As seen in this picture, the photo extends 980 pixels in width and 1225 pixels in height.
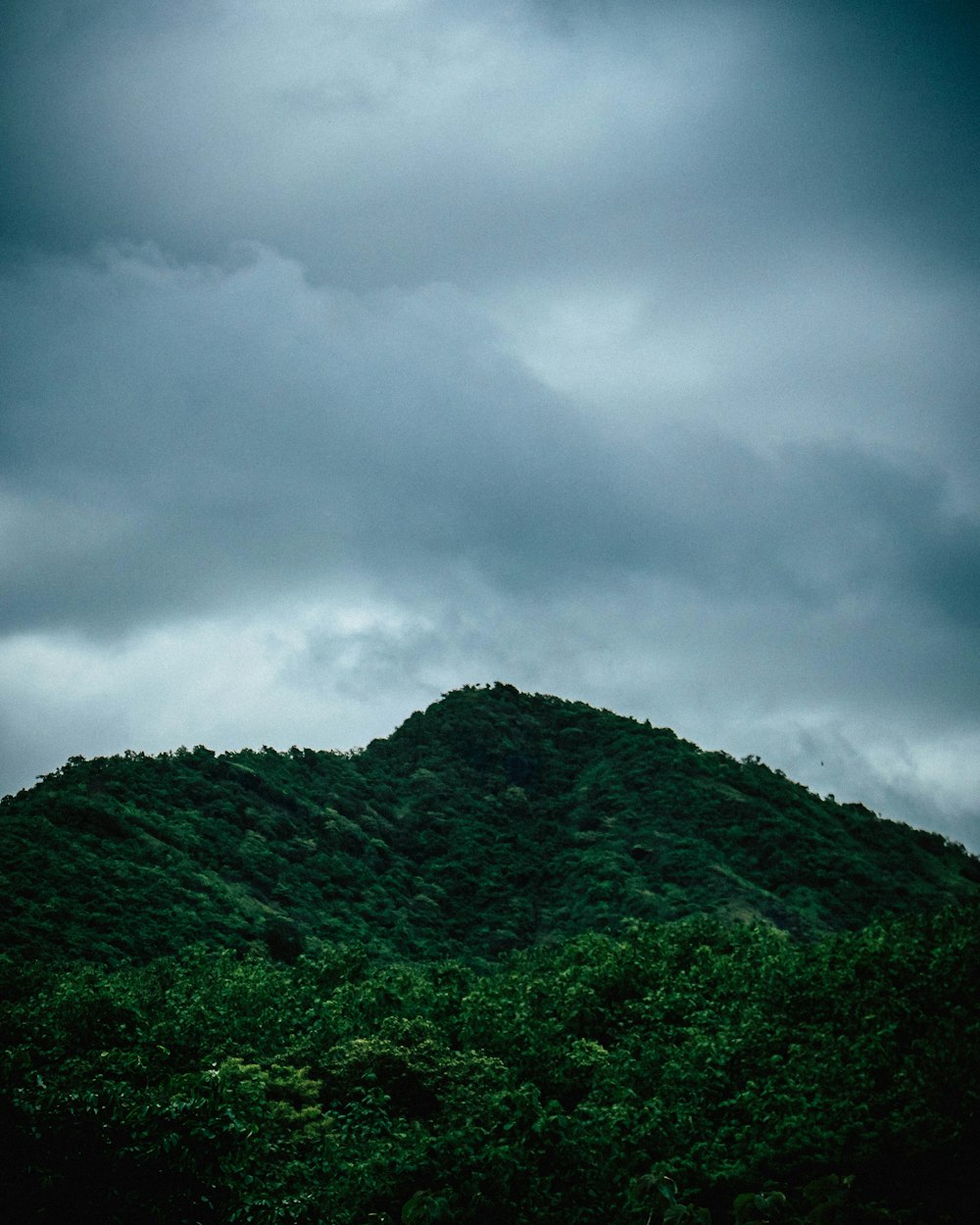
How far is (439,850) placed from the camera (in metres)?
57.0

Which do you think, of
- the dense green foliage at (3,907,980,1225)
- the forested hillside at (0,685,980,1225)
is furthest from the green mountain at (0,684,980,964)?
the dense green foliage at (3,907,980,1225)

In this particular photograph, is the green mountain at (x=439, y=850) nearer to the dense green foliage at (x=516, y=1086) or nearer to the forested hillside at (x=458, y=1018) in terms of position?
the forested hillside at (x=458, y=1018)

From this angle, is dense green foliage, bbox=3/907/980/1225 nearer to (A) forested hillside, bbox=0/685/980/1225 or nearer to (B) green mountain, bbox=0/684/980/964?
(A) forested hillside, bbox=0/685/980/1225

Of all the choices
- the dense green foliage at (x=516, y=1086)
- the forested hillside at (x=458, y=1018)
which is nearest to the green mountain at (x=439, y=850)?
the forested hillside at (x=458, y=1018)

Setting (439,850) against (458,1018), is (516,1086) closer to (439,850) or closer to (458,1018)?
(458,1018)

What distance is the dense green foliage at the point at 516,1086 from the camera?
36.6ft

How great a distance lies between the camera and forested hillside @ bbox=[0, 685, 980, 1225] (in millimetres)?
13242

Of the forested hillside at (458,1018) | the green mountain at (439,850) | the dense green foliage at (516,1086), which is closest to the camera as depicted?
the dense green foliage at (516,1086)

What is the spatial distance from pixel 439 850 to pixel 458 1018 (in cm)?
2991

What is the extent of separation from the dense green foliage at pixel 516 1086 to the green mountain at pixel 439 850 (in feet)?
29.8

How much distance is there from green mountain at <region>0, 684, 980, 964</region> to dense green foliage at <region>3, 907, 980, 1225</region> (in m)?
9.09

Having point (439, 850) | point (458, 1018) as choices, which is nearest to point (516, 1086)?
point (458, 1018)

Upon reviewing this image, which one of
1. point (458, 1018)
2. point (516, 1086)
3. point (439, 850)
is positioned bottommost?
point (516, 1086)

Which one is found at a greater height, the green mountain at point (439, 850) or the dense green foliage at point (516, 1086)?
the green mountain at point (439, 850)
